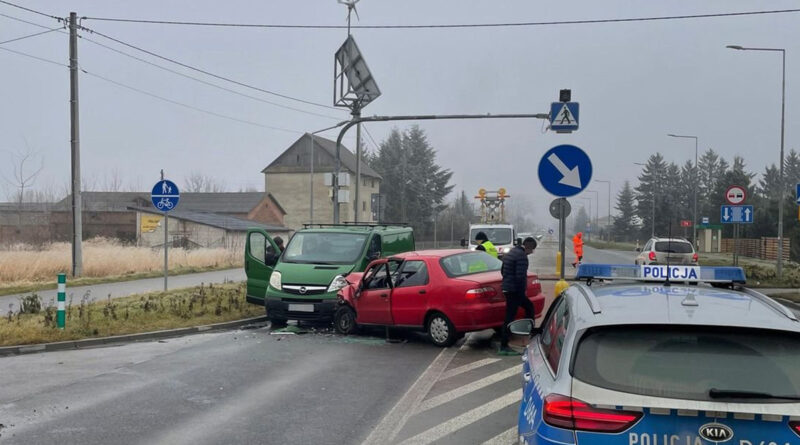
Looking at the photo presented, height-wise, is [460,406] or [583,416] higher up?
[583,416]

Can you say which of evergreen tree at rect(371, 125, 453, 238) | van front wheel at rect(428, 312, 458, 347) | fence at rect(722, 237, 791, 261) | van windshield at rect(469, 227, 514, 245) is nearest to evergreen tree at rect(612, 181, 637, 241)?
evergreen tree at rect(371, 125, 453, 238)

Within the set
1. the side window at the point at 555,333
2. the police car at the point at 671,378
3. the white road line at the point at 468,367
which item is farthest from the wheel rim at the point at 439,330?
the police car at the point at 671,378

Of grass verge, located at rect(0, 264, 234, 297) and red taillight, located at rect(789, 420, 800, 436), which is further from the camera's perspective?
grass verge, located at rect(0, 264, 234, 297)

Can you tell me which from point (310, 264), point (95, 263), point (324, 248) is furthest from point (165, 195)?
point (95, 263)

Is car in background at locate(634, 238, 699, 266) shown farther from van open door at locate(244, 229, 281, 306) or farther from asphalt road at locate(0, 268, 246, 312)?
asphalt road at locate(0, 268, 246, 312)

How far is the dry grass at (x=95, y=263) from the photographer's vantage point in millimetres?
25141

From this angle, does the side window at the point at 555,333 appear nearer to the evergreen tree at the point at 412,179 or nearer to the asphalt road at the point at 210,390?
the asphalt road at the point at 210,390

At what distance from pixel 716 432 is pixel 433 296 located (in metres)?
8.31

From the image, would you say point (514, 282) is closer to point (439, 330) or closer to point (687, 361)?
point (439, 330)

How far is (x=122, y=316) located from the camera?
1445cm

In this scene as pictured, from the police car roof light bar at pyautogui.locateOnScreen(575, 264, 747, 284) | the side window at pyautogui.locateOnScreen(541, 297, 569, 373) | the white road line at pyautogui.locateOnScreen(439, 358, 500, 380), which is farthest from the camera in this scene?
the white road line at pyautogui.locateOnScreen(439, 358, 500, 380)

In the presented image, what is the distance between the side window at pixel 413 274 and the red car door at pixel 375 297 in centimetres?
26

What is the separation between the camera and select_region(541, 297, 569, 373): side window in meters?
3.92

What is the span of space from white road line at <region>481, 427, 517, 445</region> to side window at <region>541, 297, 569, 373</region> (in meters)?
1.54
